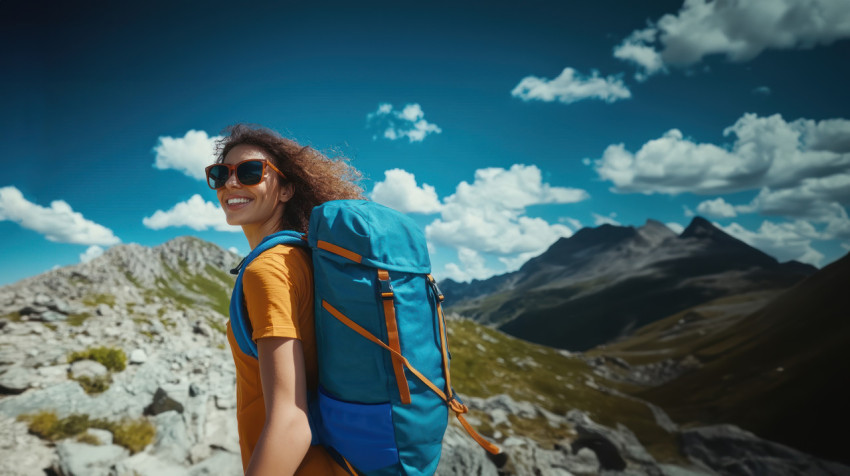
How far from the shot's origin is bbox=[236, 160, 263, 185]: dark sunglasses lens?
3551 mm

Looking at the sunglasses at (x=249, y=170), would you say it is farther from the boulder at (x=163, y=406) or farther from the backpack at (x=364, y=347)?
the boulder at (x=163, y=406)

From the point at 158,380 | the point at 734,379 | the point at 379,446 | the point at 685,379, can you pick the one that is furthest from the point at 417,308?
the point at 685,379

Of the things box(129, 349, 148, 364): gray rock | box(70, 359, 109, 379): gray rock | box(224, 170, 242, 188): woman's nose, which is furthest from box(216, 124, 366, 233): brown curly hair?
box(129, 349, 148, 364): gray rock

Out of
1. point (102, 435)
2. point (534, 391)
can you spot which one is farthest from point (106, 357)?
point (534, 391)

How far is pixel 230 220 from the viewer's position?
354cm

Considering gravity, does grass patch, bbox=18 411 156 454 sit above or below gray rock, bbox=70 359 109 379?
below

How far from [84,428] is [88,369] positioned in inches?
204

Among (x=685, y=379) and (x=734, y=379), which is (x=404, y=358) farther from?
(x=685, y=379)

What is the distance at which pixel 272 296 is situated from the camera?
7.81 feet

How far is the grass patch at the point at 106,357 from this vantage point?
16078 millimetres

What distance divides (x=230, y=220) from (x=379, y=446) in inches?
96.1

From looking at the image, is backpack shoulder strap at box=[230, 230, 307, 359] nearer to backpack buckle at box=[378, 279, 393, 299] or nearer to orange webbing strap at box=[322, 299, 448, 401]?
orange webbing strap at box=[322, 299, 448, 401]

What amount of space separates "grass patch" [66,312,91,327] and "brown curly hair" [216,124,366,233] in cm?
3015

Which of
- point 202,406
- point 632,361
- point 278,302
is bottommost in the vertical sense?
point 632,361
